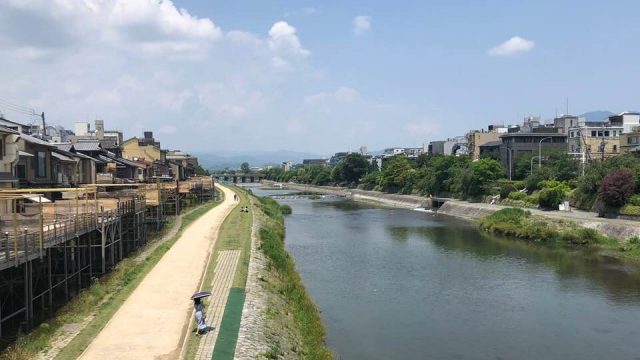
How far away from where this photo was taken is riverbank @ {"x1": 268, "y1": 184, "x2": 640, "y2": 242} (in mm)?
40875

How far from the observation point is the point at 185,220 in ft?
143

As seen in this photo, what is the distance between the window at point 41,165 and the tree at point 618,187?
139 ft

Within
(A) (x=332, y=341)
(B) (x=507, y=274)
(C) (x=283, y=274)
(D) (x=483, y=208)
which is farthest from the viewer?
(D) (x=483, y=208)

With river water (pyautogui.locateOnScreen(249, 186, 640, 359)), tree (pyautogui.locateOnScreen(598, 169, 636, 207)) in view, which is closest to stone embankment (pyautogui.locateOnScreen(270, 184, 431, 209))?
tree (pyautogui.locateOnScreen(598, 169, 636, 207))

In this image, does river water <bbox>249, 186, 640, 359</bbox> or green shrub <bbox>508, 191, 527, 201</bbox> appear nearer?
river water <bbox>249, 186, 640, 359</bbox>

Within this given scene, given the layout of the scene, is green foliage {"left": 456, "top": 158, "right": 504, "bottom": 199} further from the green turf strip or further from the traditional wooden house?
the green turf strip

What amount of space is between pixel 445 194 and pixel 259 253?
60105 mm

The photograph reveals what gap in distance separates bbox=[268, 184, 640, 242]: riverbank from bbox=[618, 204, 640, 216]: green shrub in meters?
0.69

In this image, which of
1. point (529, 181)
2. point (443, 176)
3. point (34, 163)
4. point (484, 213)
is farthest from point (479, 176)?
point (34, 163)

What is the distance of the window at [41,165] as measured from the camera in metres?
30.6

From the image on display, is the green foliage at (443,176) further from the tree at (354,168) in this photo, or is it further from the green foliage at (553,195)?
the tree at (354,168)

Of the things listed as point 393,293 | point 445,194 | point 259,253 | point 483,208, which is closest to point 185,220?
point 259,253

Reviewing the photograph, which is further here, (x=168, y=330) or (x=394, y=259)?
(x=394, y=259)

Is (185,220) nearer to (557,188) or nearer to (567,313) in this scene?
(567,313)
